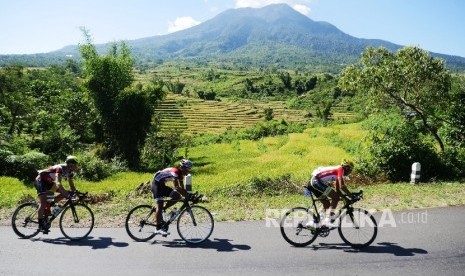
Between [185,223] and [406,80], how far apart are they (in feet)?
48.5

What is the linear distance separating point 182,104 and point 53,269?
97.1 m

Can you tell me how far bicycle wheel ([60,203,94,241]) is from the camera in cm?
929

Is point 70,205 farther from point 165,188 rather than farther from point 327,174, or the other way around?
point 327,174

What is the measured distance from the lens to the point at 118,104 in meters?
37.6

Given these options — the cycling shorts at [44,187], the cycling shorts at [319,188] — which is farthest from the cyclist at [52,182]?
the cycling shorts at [319,188]

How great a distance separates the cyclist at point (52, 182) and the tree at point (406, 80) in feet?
49.1

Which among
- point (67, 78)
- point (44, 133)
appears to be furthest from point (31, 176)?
point (67, 78)

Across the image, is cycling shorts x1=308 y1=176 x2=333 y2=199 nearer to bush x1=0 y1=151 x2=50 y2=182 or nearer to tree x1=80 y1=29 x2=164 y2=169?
bush x1=0 y1=151 x2=50 y2=182

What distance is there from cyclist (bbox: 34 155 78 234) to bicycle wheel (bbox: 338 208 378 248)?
6.23 m

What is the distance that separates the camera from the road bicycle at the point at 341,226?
8.62 metres

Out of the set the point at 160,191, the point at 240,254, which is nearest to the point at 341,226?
the point at 240,254

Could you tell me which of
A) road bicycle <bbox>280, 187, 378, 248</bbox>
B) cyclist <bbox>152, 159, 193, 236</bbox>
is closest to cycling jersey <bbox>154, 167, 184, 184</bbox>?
cyclist <bbox>152, 159, 193, 236</bbox>

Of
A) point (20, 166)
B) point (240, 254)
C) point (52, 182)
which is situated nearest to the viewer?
point (240, 254)

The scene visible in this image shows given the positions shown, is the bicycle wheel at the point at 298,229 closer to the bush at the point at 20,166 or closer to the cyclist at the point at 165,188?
the cyclist at the point at 165,188
